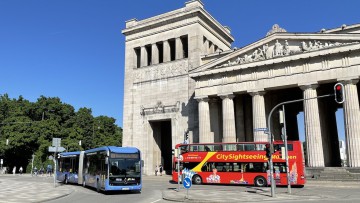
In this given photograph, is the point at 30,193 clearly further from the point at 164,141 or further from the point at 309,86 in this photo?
the point at 164,141

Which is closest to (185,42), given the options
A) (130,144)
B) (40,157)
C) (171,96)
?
(171,96)

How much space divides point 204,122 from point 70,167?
1629cm

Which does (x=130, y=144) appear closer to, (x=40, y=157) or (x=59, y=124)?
(x=40, y=157)

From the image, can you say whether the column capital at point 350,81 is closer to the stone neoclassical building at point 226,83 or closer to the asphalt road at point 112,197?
the stone neoclassical building at point 226,83

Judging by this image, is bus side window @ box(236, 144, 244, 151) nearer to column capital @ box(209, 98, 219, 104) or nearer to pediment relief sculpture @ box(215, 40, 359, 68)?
pediment relief sculpture @ box(215, 40, 359, 68)

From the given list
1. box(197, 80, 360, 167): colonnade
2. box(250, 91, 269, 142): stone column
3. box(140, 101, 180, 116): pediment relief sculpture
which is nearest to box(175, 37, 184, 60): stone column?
box(140, 101, 180, 116): pediment relief sculpture

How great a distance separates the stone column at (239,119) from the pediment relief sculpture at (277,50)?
19.3 feet

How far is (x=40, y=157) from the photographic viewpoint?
62375mm

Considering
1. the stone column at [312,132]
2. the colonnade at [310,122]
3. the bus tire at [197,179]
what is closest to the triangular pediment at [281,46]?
the colonnade at [310,122]

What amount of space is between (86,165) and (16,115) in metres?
45.8

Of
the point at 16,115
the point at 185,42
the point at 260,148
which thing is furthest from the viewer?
the point at 16,115

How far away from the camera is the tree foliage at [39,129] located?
62219 millimetres

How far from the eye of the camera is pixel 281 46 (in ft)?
124

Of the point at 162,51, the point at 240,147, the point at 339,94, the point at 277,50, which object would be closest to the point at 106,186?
the point at 240,147
